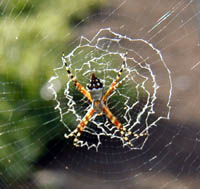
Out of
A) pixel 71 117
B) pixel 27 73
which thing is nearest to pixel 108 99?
pixel 71 117

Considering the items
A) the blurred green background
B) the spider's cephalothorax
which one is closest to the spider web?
the blurred green background

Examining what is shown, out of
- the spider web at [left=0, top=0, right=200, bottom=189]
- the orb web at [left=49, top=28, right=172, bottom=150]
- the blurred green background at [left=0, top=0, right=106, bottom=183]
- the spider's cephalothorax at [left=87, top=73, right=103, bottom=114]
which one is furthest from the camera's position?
the blurred green background at [left=0, top=0, right=106, bottom=183]

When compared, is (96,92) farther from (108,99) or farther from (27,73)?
(27,73)

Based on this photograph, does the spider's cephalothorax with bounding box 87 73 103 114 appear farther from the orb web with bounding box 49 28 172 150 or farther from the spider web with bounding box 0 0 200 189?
the spider web with bounding box 0 0 200 189

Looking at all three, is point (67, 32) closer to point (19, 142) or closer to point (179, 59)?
point (19, 142)

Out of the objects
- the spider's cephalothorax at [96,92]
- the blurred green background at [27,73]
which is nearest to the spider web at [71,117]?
the blurred green background at [27,73]

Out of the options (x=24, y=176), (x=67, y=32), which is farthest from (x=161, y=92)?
(x=24, y=176)
